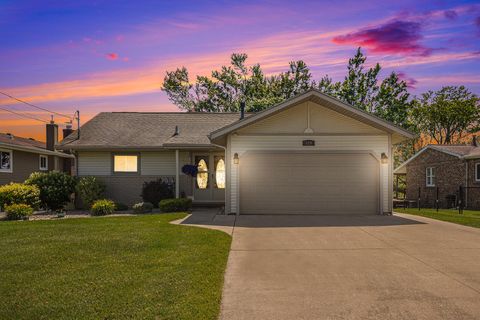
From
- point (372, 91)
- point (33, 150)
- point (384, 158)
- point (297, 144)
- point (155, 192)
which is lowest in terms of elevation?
point (155, 192)

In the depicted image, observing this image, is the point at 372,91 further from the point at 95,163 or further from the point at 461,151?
the point at 95,163

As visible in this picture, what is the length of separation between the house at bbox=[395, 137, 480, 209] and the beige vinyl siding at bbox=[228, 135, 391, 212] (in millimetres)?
10437

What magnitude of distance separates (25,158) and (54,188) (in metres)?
7.93

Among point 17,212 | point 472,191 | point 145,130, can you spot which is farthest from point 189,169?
point 472,191

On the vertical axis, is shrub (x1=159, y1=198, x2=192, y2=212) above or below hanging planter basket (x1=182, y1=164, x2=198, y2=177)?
below

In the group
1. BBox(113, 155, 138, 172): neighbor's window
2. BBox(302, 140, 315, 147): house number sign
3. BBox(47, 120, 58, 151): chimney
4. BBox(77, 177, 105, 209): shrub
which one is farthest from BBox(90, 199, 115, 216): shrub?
BBox(47, 120, 58, 151): chimney

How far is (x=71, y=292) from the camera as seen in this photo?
18.7ft

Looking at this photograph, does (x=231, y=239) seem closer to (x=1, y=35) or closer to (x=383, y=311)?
(x=383, y=311)

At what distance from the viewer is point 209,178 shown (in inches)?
770

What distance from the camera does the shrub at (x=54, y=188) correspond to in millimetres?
18844

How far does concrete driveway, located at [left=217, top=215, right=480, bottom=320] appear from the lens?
17.1 feet

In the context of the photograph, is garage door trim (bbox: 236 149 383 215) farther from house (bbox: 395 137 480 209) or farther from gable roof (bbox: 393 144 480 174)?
gable roof (bbox: 393 144 480 174)

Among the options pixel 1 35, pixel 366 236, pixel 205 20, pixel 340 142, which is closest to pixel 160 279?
pixel 366 236

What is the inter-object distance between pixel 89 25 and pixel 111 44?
157cm
